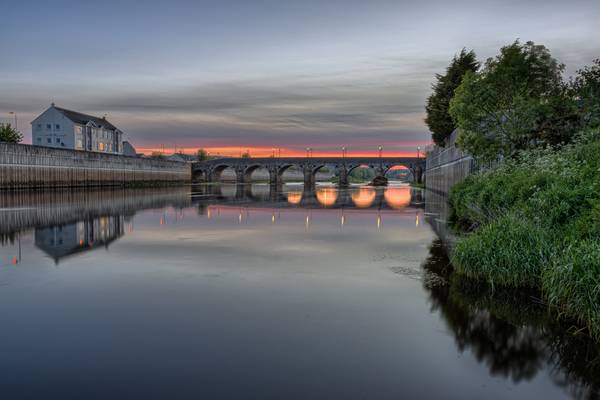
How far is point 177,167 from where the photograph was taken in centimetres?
11819

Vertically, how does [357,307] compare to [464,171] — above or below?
below

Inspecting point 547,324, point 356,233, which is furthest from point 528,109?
point 547,324

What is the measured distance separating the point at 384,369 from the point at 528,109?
78.6ft

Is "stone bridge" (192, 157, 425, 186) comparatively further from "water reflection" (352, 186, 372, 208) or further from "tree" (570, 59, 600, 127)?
"tree" (570, 59, 600, 127)

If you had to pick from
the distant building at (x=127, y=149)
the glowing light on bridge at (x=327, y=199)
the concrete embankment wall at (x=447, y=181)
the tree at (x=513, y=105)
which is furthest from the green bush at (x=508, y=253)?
the distant building at (x=127, y=149)

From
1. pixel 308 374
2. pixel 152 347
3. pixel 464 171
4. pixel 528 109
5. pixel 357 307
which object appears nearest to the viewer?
pixel 308 374

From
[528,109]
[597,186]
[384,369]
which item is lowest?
[384,369]

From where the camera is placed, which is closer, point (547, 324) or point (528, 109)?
point (547, 324)

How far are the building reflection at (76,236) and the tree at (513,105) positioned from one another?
73.2 feet

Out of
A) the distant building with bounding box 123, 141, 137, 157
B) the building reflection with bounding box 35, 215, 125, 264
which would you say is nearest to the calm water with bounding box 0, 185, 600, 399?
the building reflection with bounding box 35, 215, 125, 264

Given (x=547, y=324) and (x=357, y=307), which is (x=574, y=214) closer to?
(x=547, y=324)

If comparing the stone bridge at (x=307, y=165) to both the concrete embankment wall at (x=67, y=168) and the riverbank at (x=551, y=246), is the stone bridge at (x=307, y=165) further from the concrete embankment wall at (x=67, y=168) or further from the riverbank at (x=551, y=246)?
the riverbank at (x=551, y=246)

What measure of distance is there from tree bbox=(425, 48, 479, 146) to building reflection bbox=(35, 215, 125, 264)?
4508 cm

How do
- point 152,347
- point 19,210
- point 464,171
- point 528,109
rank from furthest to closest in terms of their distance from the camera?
1. point 464,171
2. point 19,210
3. point 528,109
4. point 152,347
